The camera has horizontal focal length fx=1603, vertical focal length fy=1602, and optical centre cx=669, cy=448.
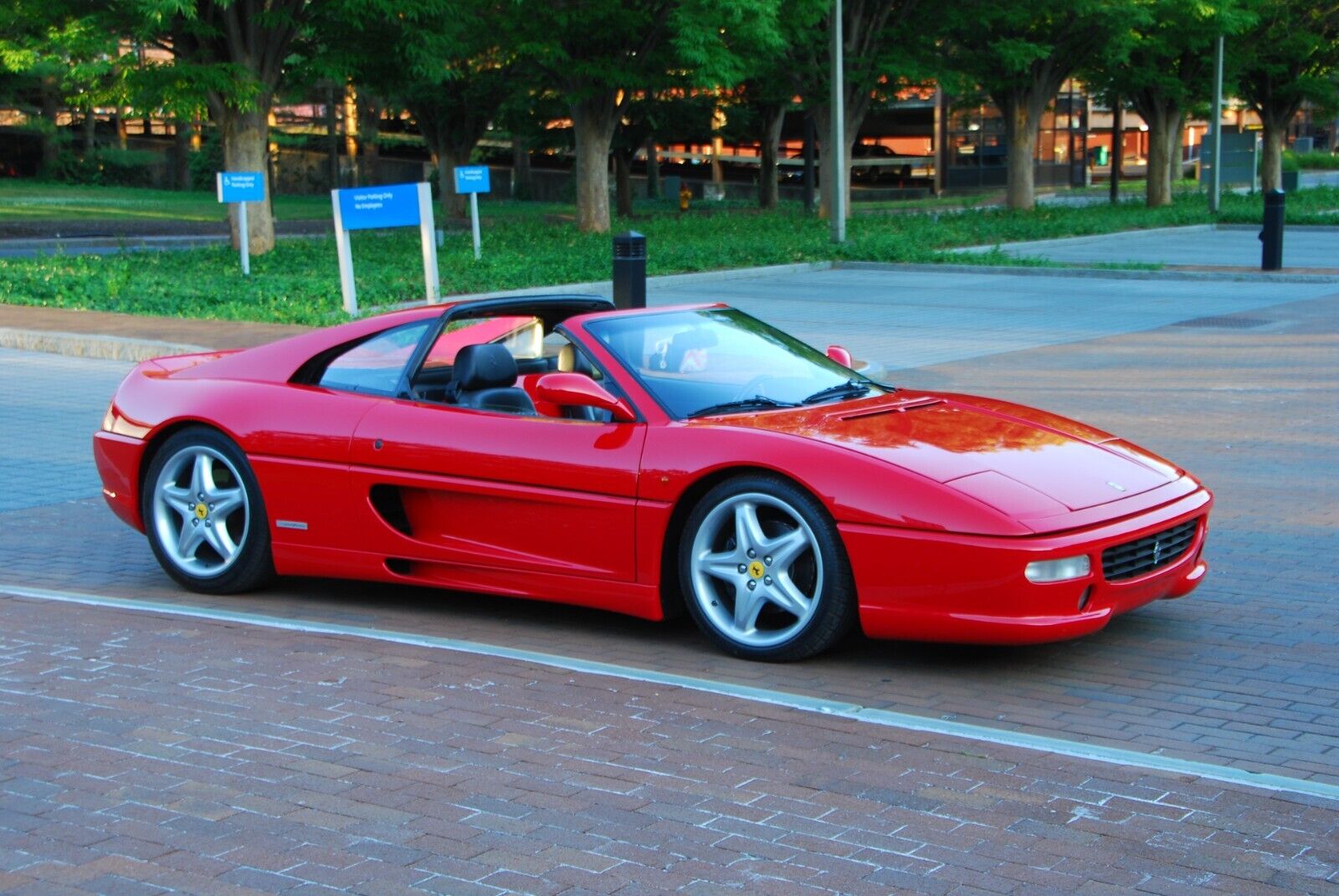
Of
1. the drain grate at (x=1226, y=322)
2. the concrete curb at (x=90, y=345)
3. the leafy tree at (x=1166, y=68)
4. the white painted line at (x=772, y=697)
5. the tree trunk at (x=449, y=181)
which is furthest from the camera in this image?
the tree trunk at (x=449, y=181)

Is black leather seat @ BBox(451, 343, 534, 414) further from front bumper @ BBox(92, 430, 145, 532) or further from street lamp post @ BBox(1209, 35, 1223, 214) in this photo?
street lamp post @ BBox(1209, 35, 1223, 214)

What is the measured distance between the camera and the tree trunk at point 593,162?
3438cm

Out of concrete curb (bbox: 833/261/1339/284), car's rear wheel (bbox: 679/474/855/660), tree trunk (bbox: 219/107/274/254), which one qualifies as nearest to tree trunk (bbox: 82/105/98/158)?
tree trunk (bbox: 219/107/274/254)

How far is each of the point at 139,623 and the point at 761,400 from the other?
262cm

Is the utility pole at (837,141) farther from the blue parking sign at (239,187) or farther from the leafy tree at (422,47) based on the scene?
the blue parking sign at (239,187)

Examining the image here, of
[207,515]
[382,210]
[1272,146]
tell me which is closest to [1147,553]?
[207,515]

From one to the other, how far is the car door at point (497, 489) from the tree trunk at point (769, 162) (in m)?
43.8

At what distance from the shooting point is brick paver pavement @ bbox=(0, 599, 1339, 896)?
382cm

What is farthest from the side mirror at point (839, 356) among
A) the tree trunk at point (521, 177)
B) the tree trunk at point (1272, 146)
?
the tree trunk at point (521, 177)

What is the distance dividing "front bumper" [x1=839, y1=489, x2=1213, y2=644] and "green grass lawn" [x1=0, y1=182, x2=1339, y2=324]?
12.3 metres

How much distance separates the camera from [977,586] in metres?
5.21

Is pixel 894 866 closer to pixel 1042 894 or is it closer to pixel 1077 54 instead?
pixel 1042 894

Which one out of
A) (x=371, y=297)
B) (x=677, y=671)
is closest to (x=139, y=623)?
(x=677, y=671)

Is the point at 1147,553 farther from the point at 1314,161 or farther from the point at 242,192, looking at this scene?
the point at 1314,161
